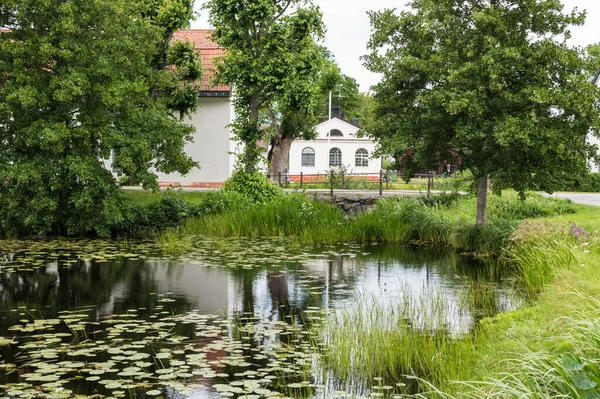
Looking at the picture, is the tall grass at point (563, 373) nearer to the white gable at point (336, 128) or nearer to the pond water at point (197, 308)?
the pond water at point (197, 308)

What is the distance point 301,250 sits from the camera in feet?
63.5

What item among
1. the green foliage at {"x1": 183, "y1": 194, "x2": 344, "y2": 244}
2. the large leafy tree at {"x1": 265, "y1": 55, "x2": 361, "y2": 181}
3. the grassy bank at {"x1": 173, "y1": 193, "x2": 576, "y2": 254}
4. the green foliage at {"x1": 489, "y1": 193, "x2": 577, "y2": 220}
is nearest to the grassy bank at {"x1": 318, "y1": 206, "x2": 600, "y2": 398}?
the grassy bank at {"x1": 173, "y1": 193, "x2": 576, "y2": 254}

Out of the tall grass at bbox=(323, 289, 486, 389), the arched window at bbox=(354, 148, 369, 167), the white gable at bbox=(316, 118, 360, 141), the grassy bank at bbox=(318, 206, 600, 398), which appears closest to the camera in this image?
the grassy bank at bbox=(318, 206, 600, 398)

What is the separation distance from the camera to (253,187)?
26.0 metres

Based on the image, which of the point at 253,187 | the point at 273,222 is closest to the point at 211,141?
the point at 253,187

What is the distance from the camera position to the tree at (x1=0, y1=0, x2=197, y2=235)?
20203mm

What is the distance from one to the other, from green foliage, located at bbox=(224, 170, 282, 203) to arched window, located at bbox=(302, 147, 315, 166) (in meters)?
33.8

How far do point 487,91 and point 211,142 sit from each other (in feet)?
56.5

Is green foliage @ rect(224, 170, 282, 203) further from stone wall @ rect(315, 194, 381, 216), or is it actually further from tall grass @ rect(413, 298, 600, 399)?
tall grass @ rect(413, 298, 600, 399)

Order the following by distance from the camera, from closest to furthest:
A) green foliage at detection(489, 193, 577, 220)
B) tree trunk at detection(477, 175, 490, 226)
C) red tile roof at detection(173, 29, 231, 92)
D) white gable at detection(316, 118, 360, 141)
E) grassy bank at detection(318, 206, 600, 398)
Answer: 1. grassy bank at detection(318, 206, 600, 398)
2. tree trunk at detection(477, 175, 490, 226)
3. green foliage at detection(489, 193, 577, 220)
4. red tile roof at detection(173, 29, 231, 92)
5. white gable at detection(316, 118, 360, 141)

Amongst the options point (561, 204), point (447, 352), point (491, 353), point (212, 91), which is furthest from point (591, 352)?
point (212, 91)

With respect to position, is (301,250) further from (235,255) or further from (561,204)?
(561,204)

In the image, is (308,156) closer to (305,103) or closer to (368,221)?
(305,103)

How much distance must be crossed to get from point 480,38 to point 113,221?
38.2 feet
